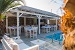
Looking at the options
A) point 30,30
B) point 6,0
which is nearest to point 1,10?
point 6,0

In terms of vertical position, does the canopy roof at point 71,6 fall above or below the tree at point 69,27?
above

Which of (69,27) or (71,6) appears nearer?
(71,6)

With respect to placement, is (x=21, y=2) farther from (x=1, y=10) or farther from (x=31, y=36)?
(x=31, y=36)

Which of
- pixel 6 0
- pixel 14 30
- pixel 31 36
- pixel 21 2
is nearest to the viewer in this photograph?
pixel 6 0

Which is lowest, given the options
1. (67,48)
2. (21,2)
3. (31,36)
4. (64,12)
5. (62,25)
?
(31,36)

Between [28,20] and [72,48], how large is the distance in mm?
28474

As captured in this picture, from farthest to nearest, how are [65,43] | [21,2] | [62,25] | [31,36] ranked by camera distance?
1. [31,36]
2. [21,2]
3. [62,25]
4. [65,43]

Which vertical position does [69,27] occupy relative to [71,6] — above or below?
below

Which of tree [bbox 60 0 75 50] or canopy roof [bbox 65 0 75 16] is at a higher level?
canopy roof [bbox 65 0 75 16]

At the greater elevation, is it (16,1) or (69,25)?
(16,1)

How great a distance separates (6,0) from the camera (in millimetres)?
A: 13633

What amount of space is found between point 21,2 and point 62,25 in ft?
43.8

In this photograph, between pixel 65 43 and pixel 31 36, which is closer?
pixel 65 43

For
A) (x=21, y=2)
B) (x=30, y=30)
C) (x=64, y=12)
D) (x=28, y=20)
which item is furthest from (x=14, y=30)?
(x=64, y=12)
